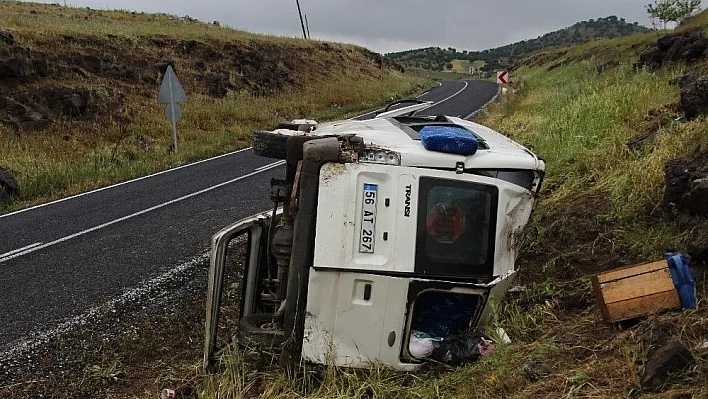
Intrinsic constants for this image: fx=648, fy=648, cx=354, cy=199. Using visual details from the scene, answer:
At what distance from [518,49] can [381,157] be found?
13918 cm

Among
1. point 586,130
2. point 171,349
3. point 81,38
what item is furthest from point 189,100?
point 171,349

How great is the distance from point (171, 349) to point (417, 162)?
8.04ft

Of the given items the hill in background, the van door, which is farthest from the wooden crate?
the hill in background

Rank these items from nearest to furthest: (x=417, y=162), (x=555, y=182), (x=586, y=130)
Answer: (x=417, y=162)
(x=555, y=182)
(x=586, y=130)

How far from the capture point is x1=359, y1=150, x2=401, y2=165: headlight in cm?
367

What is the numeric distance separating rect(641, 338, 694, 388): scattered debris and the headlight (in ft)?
5.36

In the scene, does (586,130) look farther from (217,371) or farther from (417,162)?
(217,371)

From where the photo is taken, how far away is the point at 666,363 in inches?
116

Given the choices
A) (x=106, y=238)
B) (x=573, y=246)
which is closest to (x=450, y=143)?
(x=573, y=246)

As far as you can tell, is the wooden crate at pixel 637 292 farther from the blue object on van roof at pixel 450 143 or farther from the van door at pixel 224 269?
the van door at pixel 224 269

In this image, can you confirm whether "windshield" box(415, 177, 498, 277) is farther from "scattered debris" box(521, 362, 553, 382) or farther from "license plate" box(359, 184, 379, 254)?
"scattered debris" box(521, 362, 553, 382)

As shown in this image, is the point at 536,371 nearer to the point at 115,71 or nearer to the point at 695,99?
the point at 695,99

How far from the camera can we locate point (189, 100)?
70.2 feet

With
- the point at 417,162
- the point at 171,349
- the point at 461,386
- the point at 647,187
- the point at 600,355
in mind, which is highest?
the point at 417,162
